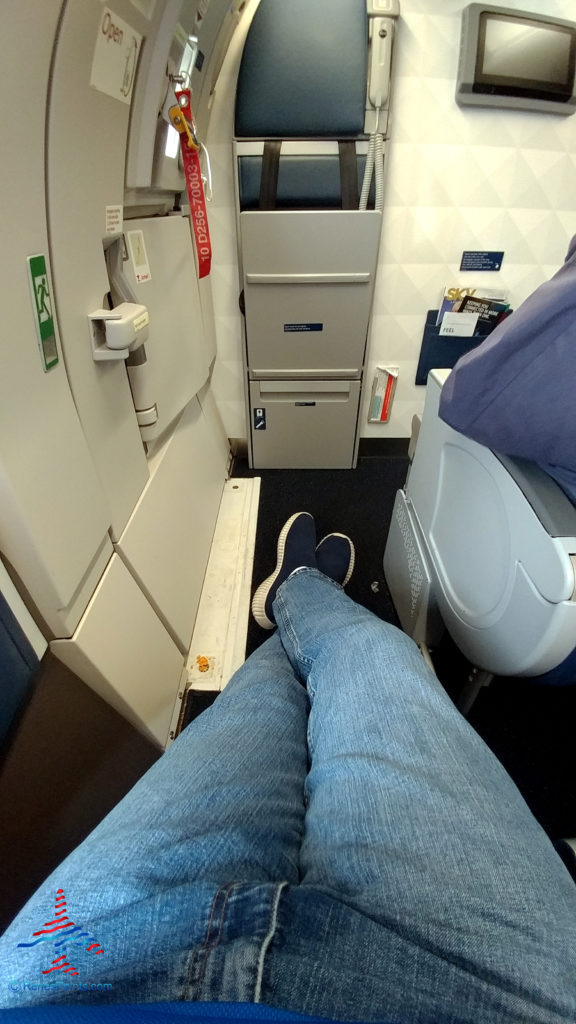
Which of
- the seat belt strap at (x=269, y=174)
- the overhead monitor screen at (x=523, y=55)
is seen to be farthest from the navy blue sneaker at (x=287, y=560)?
the overhead monitor screen at (x=523, y=55)

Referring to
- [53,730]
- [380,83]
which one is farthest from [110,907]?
[380,83]

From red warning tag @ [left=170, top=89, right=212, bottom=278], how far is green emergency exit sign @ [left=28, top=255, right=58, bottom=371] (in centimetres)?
56

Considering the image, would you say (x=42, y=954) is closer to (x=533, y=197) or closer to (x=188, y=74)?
(x=188, y=74)

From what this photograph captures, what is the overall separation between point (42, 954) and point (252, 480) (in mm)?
1558

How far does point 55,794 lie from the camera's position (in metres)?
0.61

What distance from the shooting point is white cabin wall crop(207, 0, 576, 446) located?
136 cm

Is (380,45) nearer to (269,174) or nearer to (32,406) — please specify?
(269,174)

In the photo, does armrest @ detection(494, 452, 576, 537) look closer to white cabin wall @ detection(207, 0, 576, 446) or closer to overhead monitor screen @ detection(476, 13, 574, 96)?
white cabin wall @ detection(207, 0, 576, 446)

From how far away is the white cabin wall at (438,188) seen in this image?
1357mm

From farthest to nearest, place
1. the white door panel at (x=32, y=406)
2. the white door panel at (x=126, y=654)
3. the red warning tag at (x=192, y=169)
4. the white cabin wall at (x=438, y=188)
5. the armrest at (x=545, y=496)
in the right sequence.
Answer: the white cabin wall at (x=438, y=188) → the red warning tag at (x=192, y=169) → the white door panel at (x=126, y=654) → the armrest at (x=545, y=496) → the white door panel at (x=32, y=406)

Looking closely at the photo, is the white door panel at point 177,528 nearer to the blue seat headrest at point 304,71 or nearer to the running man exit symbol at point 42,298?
the running man exit symbol at point 42,298

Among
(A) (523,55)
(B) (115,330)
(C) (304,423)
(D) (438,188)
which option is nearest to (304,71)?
(D) (438,188)

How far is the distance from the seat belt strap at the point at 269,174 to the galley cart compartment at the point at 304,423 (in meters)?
0.62

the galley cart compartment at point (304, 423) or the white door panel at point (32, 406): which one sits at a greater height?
the white door panel at point (32, 406)
